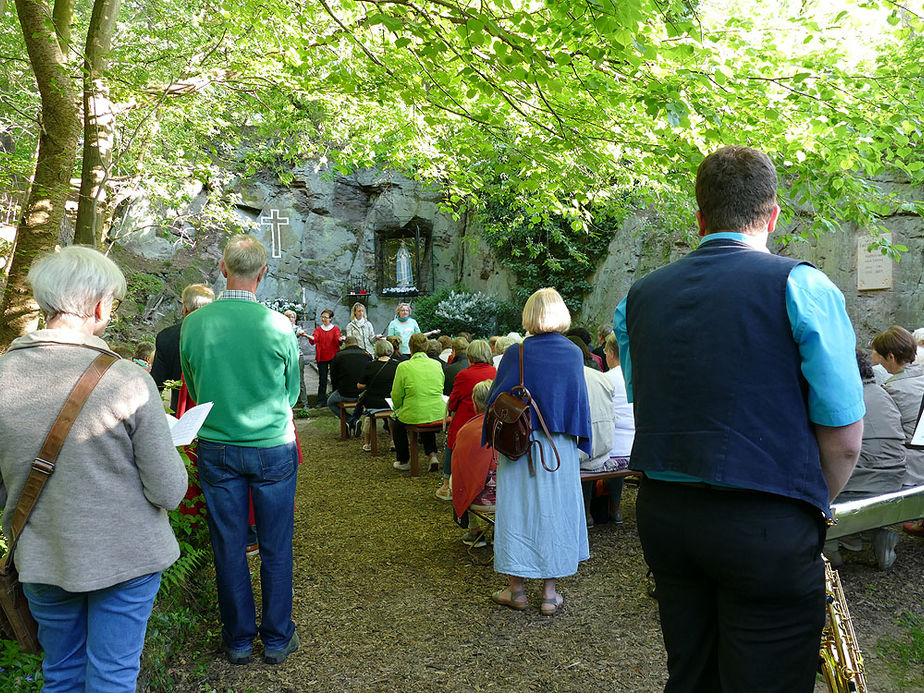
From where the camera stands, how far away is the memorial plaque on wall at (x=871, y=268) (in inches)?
389

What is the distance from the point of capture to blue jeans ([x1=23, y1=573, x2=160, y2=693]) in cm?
197

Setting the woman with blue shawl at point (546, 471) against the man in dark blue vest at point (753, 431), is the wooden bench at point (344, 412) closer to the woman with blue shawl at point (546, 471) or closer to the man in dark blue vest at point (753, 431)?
the woman with blue shawl at point (546, 471)

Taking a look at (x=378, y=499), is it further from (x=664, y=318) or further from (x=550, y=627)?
(x=664, y=318)

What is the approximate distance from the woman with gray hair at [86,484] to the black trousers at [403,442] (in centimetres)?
599

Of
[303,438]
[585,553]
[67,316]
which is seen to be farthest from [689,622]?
[303,438]

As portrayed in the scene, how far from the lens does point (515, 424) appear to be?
3.83 metres

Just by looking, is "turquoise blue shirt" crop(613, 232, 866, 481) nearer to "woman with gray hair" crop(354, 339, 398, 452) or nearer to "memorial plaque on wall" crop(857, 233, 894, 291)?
"woman with gray hair" crop(354, 339, 398, 452)

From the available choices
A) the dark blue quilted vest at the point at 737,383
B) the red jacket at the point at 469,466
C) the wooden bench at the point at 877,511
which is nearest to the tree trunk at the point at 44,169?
the red jacket at the point at 469,466

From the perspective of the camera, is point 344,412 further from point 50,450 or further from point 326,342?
point 50,450

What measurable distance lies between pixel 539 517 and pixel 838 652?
1.99 metres

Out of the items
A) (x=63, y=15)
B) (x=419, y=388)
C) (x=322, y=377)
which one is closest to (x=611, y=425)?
(x=419, y=388)

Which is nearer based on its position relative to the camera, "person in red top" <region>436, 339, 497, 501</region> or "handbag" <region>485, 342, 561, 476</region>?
"handbag" <region>485, 342, 561, 476</region>

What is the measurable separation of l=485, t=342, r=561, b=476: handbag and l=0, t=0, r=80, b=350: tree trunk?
3.42 meters

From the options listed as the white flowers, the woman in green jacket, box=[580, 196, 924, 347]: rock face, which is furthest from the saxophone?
the white flowers
